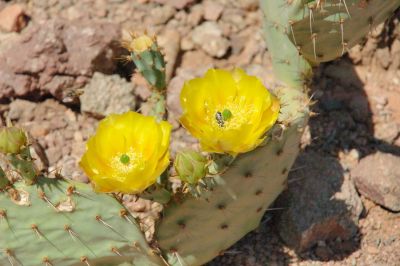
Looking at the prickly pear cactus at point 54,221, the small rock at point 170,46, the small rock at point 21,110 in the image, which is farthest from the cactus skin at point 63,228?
the small rock at point 170,46

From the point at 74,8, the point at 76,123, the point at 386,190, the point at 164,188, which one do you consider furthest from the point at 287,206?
the point at 74,8

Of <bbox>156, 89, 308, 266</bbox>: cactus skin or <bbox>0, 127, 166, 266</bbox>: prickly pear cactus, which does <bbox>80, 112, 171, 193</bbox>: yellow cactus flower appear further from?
<bbox>156, 89, 308, 266</bbox>: cactus skin

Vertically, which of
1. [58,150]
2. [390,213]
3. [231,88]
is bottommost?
[390,213]

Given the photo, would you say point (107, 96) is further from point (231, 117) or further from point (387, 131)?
point (387, 131)

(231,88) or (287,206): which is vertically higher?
(231,88)

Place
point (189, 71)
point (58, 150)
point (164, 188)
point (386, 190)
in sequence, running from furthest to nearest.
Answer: point (189, 71)
point (58, 150)
point (386, 190)
point (164, 188)

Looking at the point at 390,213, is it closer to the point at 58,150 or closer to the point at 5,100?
the point at 58,150

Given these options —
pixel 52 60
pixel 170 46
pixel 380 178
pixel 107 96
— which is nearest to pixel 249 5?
pixel 170 46
